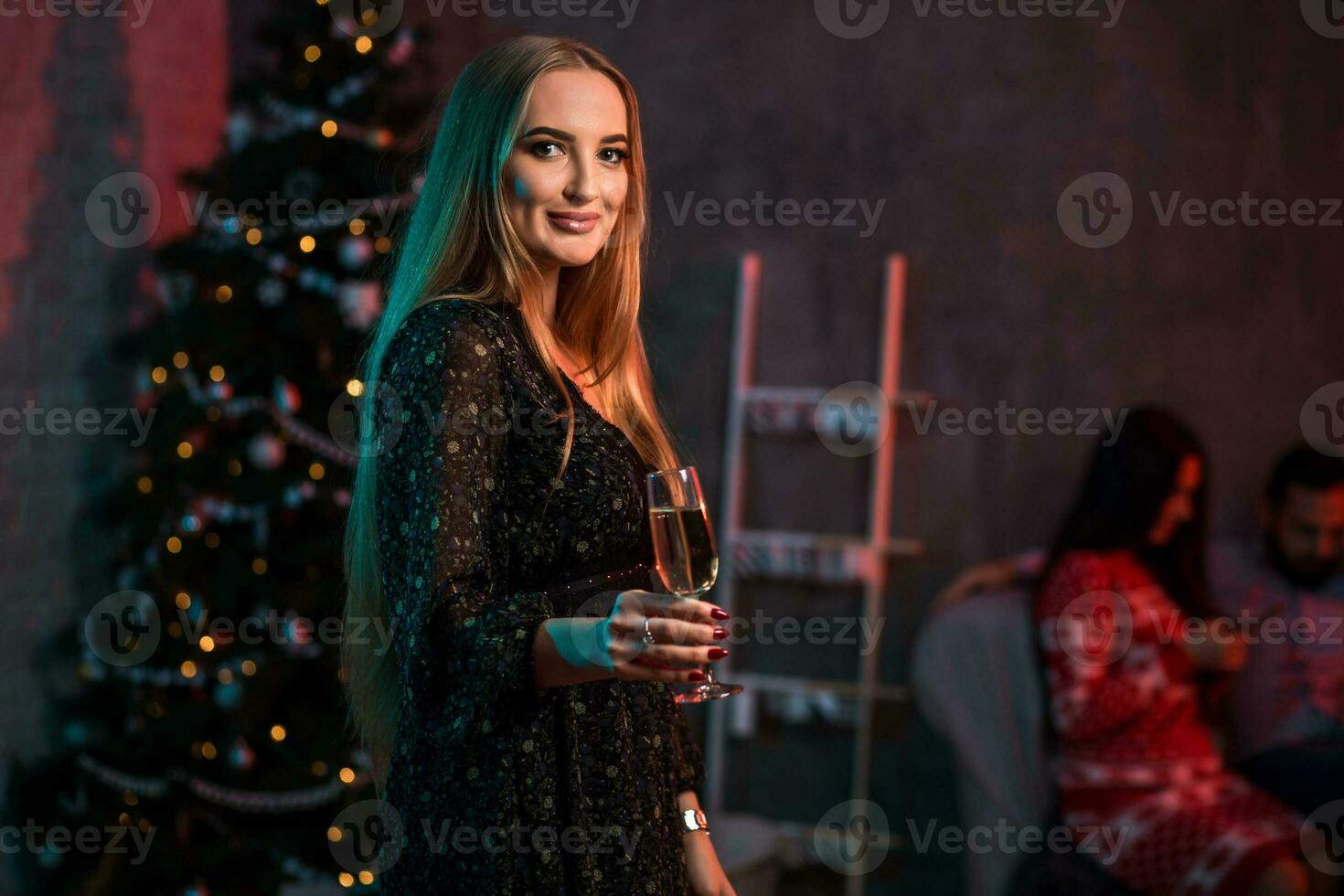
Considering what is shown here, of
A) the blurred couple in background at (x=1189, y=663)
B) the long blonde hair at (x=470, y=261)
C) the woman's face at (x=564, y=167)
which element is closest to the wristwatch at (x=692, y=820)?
the long blonde hair at (x=470, y=261)

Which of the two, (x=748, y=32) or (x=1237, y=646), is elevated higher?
(x=748, y=32)

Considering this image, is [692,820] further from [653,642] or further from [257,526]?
[257,526]

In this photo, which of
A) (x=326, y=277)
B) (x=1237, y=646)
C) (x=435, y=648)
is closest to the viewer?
(x=435, y=648)

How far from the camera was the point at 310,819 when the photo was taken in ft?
10.7

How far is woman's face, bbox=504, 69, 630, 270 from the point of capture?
1491 millimetres

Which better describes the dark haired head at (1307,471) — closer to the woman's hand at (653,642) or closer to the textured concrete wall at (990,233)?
the textured concrete wall at (990,233)

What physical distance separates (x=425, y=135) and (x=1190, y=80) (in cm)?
304

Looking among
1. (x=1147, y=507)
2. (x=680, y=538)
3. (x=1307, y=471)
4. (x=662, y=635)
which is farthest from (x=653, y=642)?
(x=1307, y=471)

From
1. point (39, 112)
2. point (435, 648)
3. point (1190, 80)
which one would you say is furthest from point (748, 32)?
point (435, 648)

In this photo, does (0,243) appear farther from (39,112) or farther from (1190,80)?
(1190,80)

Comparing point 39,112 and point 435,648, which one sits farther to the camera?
point 39,112

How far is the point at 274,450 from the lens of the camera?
10.5 ft

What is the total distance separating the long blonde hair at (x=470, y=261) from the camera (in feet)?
4.91

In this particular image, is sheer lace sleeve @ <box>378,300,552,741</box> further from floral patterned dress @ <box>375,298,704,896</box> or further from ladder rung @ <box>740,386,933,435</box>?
ladder rung @ <box>740,386,933,435</box>
